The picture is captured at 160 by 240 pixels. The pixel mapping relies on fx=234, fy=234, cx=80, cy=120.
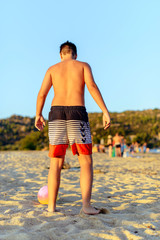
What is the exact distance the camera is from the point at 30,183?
16.6 ft

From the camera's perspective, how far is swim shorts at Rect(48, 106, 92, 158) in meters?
2.77

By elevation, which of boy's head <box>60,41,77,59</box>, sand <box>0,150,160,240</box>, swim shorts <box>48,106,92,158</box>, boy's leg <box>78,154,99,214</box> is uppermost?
boy's head <box>60,41,77,59</box>

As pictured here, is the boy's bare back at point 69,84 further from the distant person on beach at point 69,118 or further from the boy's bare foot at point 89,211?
the boy's bare foot at point 89,211

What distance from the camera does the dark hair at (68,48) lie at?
303 centimetres

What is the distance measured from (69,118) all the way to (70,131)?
0.51 feet

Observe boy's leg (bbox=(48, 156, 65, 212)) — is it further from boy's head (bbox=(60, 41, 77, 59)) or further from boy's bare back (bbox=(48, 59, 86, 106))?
boy's head (bbox=(60, 41, 77, 59))

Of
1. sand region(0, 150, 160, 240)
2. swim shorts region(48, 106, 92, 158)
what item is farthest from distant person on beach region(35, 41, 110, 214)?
sand region(0, 150, 160, 240)

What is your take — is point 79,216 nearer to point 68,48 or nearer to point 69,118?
point 69,118

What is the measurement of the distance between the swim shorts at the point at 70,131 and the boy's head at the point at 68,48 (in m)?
0.76

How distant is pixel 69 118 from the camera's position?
2.80 m

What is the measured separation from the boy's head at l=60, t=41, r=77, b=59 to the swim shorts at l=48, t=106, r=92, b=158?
0.76m

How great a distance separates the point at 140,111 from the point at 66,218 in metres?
60.0

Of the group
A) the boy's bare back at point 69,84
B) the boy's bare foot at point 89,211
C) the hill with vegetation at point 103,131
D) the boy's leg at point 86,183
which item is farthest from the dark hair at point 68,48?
the hill with vegetation at point 103,131

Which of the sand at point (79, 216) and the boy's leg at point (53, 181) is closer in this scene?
the sand at point (79, 216)
